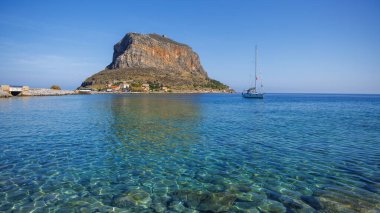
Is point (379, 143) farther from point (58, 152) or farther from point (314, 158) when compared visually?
point (58, 152)

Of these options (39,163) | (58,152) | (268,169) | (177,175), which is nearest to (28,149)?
(58,152)

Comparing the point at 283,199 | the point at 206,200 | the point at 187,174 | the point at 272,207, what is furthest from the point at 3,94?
the point at 272,207

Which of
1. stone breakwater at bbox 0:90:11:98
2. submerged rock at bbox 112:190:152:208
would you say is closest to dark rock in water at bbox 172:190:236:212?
submerged rock at bbox 112:190:152:208

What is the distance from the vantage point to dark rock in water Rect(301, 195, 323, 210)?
29.5 ft

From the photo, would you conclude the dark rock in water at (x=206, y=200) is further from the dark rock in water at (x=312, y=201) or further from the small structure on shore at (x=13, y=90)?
the small structure on shore at (x=13, y=90)

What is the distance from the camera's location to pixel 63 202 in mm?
9227

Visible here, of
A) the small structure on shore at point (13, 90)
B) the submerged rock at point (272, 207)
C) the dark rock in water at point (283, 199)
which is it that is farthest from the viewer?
the small structure on shore at point (13, 90)

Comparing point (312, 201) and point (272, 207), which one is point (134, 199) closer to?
point (272, 207)

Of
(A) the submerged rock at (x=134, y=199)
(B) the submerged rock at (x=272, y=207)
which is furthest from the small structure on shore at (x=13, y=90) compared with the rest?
(B) the submerged rock at (x=272, y=207)

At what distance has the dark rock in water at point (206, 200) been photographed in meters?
8.91

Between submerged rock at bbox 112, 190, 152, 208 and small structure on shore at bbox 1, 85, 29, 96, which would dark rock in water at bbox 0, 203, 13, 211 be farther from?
small structure on shore at bbox 1, 85, 29, 96

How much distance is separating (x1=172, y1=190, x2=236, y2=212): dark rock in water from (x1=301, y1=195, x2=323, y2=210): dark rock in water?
2.57 m

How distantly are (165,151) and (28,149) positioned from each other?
29.4ft

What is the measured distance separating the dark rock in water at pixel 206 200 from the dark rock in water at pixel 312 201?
8.44 feet
